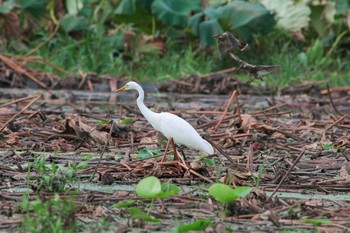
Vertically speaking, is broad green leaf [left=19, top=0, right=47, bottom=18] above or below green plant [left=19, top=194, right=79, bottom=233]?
below

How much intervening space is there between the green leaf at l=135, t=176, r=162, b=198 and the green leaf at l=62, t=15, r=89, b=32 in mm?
10121

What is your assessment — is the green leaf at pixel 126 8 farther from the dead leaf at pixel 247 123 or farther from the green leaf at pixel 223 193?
the green leaf at pixel 223 193

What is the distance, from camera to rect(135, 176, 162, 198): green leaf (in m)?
3.70

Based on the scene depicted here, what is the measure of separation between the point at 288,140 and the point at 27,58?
19.7 feet

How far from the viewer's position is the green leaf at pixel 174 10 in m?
13.1

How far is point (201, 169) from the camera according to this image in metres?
4.50

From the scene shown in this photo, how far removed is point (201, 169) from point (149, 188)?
82cm

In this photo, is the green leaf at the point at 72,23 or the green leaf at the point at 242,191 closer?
the green leaf at the point at 242,191

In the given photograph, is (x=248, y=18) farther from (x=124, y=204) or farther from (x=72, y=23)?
(x=124, y=204)

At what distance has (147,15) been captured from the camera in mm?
13688

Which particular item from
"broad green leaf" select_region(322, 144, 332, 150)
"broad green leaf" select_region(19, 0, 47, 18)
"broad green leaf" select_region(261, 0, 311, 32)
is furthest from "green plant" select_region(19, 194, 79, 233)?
"broad green leaf" select_region(19, 0, 47, 18)

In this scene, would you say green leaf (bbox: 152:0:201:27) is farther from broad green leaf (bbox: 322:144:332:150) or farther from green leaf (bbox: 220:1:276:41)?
broad green leaf (bbox: 322:144:332:150)

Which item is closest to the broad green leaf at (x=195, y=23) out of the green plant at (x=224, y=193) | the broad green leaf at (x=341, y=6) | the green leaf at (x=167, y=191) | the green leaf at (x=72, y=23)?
the green leaf at (x=72, y=23)

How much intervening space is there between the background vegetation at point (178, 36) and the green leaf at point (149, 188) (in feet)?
26.3
